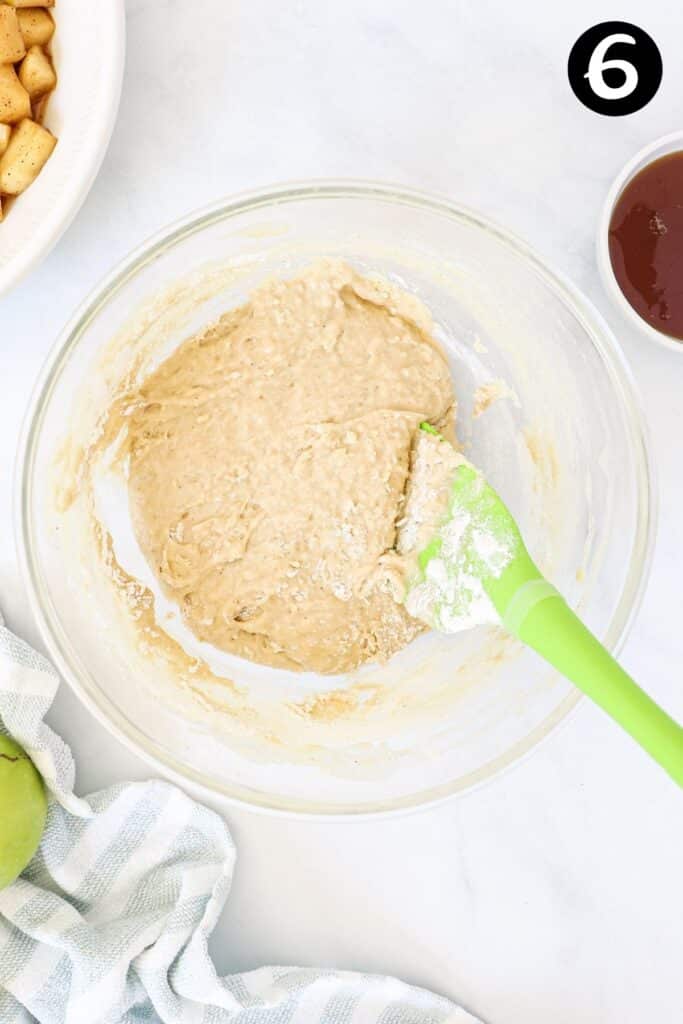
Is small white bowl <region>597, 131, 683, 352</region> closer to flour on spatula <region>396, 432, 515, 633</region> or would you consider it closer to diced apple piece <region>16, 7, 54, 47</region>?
flour on spatula <region>396, 432, 515, 633</region>

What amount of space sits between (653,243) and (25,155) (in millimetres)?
798

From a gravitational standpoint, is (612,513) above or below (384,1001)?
above

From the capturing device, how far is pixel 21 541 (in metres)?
1.34

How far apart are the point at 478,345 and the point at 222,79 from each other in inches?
19.4

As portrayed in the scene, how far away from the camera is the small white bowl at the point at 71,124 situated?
4.32 feet

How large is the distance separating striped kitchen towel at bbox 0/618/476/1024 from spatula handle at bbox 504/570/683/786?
61 cm

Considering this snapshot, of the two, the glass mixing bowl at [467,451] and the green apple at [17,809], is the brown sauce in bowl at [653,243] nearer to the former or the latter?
the glass mixing bowl at [467,451]

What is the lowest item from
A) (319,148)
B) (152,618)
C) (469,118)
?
(152,618)

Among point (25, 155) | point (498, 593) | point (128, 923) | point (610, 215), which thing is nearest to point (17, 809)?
point (128, 923)

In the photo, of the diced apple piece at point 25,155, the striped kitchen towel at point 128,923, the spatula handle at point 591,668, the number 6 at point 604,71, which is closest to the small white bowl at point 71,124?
the diced apple piece at point 25,155

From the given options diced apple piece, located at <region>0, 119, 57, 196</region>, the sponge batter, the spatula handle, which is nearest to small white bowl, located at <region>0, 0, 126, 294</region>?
diced apple piece, located at <region>0, 119, 57, 196</region>

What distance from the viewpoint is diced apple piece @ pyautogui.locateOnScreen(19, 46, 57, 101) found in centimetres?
139

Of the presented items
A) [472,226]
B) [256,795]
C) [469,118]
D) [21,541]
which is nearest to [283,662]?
[256,795]

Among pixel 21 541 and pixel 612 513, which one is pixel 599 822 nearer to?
pixel 612 513
